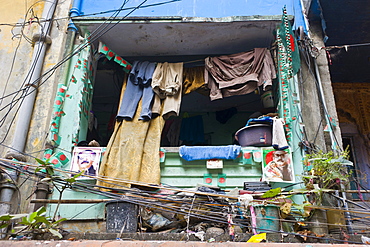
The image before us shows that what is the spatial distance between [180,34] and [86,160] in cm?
283

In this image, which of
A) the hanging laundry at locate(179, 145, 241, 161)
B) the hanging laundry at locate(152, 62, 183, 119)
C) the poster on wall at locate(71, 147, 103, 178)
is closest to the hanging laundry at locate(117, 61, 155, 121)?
the hanging laundry at locate(152, 62, 183, 119)

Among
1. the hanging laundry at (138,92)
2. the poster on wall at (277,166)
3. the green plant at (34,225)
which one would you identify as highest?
the hanging laundry at (138,92)

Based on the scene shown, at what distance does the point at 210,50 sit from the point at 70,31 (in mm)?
2667

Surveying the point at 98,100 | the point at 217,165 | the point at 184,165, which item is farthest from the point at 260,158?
the point at 98,100

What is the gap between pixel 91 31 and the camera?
6898 millimetres

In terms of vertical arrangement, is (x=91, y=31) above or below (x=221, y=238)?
above

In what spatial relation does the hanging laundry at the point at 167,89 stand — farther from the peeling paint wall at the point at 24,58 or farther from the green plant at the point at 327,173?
the green plant at the point at 327,173

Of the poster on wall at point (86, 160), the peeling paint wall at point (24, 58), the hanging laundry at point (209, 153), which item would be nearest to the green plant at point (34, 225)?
the poster on wall at point (86, 160)

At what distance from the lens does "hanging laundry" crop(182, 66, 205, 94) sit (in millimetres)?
7111

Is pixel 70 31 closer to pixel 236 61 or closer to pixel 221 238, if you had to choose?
pixel 236 61

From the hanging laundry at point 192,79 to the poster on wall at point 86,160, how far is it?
6.73ft

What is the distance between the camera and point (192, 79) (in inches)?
284

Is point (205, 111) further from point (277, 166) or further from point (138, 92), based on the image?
point (277, 166)

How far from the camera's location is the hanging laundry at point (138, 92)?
21.3 ft
